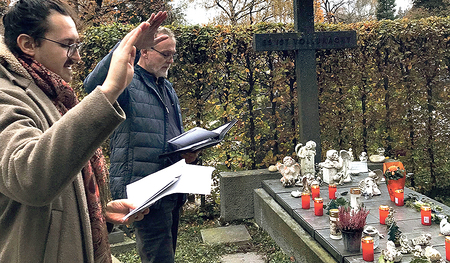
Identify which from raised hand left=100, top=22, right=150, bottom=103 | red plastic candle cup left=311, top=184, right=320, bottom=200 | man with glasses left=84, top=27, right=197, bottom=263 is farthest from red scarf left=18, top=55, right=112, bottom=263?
red plastic candle cup left=311, top=184, right=320, bottom=200

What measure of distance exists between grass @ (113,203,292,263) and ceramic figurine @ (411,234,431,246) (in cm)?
127

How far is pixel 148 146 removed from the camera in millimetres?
2480

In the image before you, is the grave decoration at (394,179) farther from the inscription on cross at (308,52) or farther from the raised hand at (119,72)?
the raised hand at (119,72)

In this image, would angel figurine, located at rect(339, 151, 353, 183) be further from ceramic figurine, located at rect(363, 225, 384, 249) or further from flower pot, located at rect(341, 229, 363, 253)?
flower pot, located at rect(341, 229, 363, 253)

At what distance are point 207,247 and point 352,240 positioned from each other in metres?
1.93

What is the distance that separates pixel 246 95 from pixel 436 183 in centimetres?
317

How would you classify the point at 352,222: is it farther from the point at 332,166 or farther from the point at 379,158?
the point at 379,158

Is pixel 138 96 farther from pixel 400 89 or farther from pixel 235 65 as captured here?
pixel 400 89

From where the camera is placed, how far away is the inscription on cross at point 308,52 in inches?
186

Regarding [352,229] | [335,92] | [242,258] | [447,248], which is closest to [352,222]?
[352,229]

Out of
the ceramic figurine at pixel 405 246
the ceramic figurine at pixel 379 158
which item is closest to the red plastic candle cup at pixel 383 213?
the ceramic figurine at pixel 405 246

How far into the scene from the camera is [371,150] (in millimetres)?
5527

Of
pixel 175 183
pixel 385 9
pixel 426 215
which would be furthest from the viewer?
pixel 385 9

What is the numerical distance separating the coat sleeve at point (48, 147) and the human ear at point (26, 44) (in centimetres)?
29
